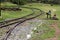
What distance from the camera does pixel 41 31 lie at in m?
23.4

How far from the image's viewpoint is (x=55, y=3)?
65.7 metres

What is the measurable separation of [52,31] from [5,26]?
18.1ft

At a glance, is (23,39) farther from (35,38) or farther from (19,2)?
(19,2)

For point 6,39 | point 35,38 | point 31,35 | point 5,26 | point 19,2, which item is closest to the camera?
point 6,39

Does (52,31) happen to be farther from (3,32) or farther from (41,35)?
(3,32)

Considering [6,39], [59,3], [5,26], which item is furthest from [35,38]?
[59,3]

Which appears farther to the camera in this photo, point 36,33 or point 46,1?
point 46,1

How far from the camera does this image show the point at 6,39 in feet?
59.7

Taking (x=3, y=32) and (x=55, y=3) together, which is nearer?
(x=3, y=32)

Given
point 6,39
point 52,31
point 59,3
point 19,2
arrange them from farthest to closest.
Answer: point 59,3 → point 19,2 → point 52,31 → point 6,39

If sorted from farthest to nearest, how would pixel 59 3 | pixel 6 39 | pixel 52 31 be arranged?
pixel 59 3 → pixel 52 31 → pixel 6 39

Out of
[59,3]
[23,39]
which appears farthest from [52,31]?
[59,3]

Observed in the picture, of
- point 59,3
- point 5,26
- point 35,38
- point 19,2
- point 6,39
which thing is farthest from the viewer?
point 59,3

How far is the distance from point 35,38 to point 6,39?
9.53 ft
